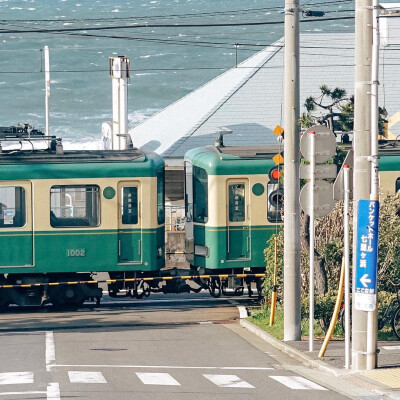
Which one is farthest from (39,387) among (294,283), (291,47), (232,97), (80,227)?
(232,97)

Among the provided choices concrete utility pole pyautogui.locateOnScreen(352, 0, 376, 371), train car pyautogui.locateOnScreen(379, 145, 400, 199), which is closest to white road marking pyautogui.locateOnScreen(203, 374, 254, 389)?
concrete utility pole pyautogui.locateOnScreen(352, 0, 376, 371)

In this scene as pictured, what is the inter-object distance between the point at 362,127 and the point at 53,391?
5.60 meters

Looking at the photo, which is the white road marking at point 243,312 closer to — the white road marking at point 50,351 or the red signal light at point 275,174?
the red signal light at point 275,174

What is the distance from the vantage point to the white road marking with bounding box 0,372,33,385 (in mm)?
13508

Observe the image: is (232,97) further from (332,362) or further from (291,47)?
(332,362)

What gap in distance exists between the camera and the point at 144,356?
53.6ft

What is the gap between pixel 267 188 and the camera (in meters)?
22.6

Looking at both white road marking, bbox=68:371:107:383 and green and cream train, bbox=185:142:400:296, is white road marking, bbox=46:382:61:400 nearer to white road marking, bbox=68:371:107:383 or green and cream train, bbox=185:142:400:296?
white road marking, bbox=68:371:107:383

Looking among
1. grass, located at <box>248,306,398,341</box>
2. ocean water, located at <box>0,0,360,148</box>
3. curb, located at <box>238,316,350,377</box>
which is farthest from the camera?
ocean water, located at <box>0,0,360,148</box>

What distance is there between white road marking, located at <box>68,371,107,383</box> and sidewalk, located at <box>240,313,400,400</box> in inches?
129

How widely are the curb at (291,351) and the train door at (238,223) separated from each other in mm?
2295

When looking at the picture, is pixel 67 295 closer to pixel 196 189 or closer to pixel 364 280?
pixel 196 189

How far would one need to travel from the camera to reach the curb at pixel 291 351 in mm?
14672

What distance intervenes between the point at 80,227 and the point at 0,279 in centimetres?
211
